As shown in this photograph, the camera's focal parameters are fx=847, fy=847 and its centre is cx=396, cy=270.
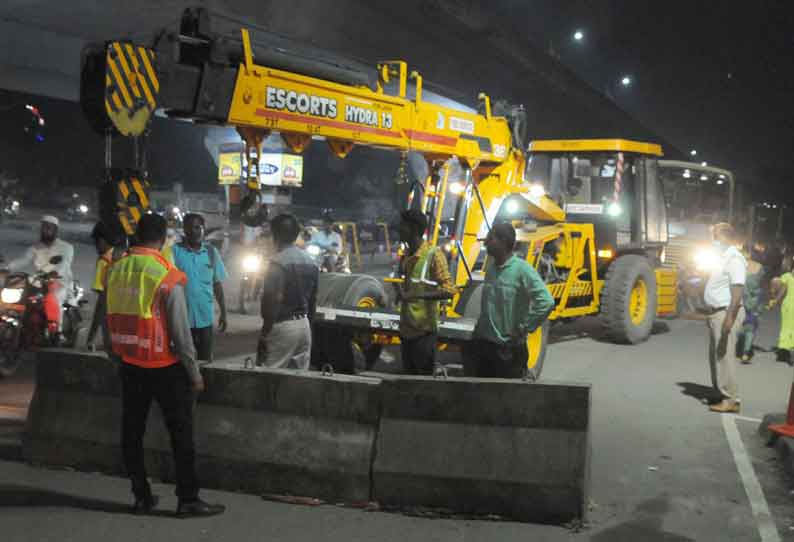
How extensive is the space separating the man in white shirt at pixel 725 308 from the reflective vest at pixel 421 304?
3.30 m

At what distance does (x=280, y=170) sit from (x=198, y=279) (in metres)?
26.4

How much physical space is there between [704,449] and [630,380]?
10.4 ft

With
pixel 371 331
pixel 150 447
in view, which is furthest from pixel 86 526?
pixel 371 331

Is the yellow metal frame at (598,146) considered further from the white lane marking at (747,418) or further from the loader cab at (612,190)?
the white lane marking at (747,418)

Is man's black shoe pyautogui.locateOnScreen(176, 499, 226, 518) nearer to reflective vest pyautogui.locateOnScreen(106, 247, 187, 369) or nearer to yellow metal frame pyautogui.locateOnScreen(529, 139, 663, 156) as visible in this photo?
reflective vest pyautogui.locateOnScreen(106, 247, 187, 369)

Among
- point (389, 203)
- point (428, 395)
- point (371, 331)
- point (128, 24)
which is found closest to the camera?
point (428, 395)

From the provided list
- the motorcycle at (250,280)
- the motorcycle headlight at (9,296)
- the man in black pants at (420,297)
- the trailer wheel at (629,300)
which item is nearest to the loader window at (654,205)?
the trailer wheel at (629,300)

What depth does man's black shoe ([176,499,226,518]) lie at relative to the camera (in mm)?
5293

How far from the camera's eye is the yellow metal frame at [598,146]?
13.6 m

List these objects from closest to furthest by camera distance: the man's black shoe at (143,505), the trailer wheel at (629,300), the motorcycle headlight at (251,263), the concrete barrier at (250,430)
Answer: the man's black shoe at (143,505) → the concrete barrier at (250,430) → the trailer wheel at (629,300) → the motorcycle headlight at (251,263)

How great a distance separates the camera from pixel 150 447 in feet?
19.6

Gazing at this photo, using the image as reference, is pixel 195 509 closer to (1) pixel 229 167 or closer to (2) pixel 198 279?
(2) pixel 198 279

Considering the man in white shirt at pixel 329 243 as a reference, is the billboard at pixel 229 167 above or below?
above

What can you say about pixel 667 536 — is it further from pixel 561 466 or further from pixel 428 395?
pixel 428 395
